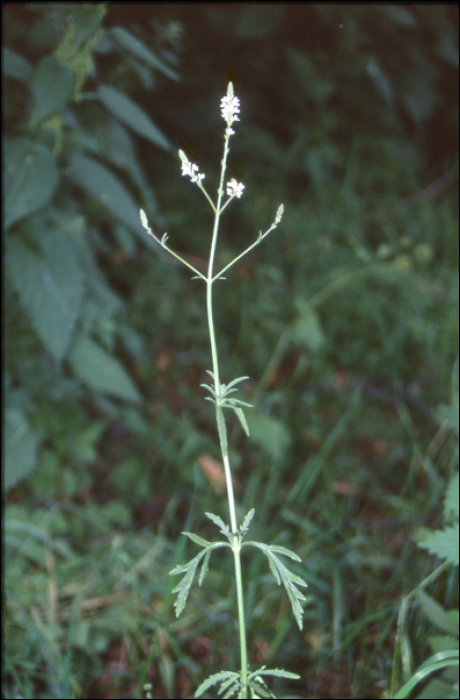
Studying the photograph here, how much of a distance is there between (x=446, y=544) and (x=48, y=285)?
3.68 feet

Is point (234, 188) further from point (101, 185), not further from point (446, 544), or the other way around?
point (101, 185)

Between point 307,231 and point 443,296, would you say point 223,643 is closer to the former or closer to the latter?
point 443,296

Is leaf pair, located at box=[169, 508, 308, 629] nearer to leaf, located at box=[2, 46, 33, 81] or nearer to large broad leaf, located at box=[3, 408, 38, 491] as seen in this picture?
large broad leaf, located at box=[3, 408, 38, 491]

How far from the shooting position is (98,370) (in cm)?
184

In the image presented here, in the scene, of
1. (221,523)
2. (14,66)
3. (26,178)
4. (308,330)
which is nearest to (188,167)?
(221,523)

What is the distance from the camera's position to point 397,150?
293 centimetres

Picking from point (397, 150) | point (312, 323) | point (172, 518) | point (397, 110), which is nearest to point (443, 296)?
point (312, 323)

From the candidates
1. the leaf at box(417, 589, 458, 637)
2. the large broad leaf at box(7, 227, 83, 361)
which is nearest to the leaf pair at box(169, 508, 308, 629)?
the leaf at box(417, 589, 458, 637)

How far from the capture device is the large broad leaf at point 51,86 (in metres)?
1.38

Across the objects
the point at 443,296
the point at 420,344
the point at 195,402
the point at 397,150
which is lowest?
the point at 195,402

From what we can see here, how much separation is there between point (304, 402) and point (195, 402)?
16.9 inches

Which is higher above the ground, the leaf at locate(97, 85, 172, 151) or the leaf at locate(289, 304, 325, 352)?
the leaf at locate(97, 85, 172, 151)

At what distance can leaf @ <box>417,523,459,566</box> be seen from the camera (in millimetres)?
1062

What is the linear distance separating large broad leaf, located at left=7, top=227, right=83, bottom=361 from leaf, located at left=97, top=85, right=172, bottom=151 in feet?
1.24
